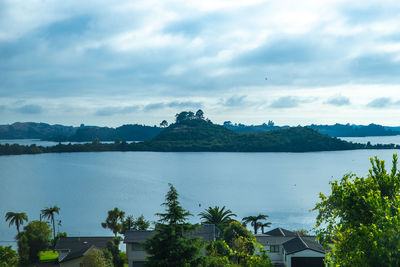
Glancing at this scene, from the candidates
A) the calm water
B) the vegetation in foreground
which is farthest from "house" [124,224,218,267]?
the calm water

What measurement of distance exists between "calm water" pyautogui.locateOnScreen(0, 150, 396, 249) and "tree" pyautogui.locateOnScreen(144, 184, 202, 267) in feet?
206

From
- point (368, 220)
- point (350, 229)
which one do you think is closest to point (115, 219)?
point (350, 229)

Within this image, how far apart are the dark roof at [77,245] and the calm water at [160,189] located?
31.5 metres

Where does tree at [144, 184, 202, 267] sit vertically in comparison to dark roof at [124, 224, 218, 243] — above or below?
above

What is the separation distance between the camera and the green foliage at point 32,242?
47938mm

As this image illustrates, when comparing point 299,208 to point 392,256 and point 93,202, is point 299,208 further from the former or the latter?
point 392,256

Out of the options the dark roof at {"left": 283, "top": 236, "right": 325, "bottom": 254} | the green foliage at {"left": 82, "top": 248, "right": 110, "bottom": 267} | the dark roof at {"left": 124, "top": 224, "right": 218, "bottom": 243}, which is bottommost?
the green foliage at {"left": 82, "top": 248, "right": 110, "bottom": 267}

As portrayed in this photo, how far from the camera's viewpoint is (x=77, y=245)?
43.8 metres

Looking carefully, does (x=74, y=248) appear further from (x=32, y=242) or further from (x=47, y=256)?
(x=47, y=256)

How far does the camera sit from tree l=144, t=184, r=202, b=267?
54.4ft

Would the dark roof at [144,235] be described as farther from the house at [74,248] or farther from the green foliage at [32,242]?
the green foliage at [32,242]

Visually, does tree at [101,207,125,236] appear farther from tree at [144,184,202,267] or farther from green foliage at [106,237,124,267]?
tree at [144,184,202,267]

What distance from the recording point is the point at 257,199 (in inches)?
4166

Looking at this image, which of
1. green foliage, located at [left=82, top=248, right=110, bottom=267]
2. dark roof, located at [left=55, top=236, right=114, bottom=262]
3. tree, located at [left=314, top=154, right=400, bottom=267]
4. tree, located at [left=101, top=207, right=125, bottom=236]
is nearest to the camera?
tree, located at [left=314, top=154, right=400, bottom=267]
